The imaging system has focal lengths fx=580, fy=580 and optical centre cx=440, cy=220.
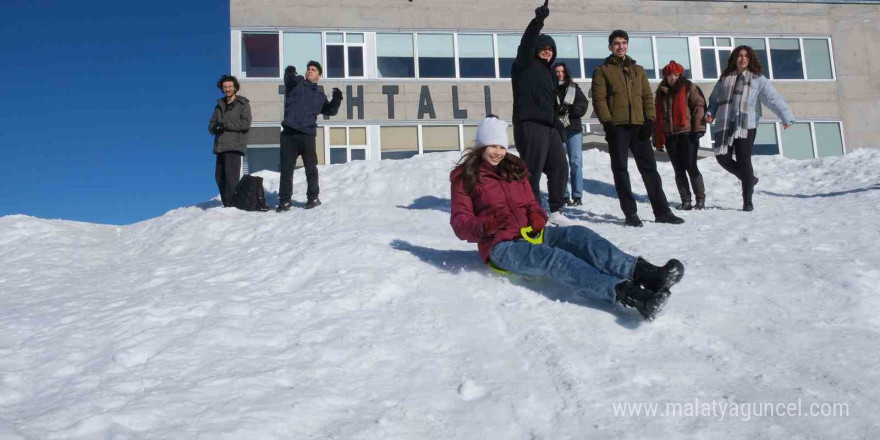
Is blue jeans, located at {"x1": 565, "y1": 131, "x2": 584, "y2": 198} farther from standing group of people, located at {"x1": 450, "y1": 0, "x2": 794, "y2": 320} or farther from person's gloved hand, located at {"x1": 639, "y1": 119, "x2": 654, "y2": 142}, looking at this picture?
person's gloved hand, located at {"x1": 639, "y1": 119, "x2": 654, "y2": 142}

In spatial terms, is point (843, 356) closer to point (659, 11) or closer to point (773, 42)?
point (659, 11)

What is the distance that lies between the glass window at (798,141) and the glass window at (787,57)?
176cm

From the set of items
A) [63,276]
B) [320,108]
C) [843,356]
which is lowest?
[843,356]

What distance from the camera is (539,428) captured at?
227cm

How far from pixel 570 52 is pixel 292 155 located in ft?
43.4

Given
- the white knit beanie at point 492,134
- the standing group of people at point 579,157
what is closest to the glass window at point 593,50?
the standing group of people at point 579,157

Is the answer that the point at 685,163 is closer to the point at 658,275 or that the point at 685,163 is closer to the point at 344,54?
the point at 658,275

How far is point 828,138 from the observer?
19.1m

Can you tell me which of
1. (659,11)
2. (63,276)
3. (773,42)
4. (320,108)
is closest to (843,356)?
(63,276)

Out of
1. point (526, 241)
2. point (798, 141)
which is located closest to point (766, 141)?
point (798, 141)

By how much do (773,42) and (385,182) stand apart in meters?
16.9

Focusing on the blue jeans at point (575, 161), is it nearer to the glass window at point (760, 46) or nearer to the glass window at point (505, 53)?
the glass window at point (505, 53)

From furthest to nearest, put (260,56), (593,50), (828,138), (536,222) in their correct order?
(828,138) → (593,50) → (260,56) → (536,222)

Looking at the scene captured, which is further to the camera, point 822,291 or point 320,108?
point 320,108
